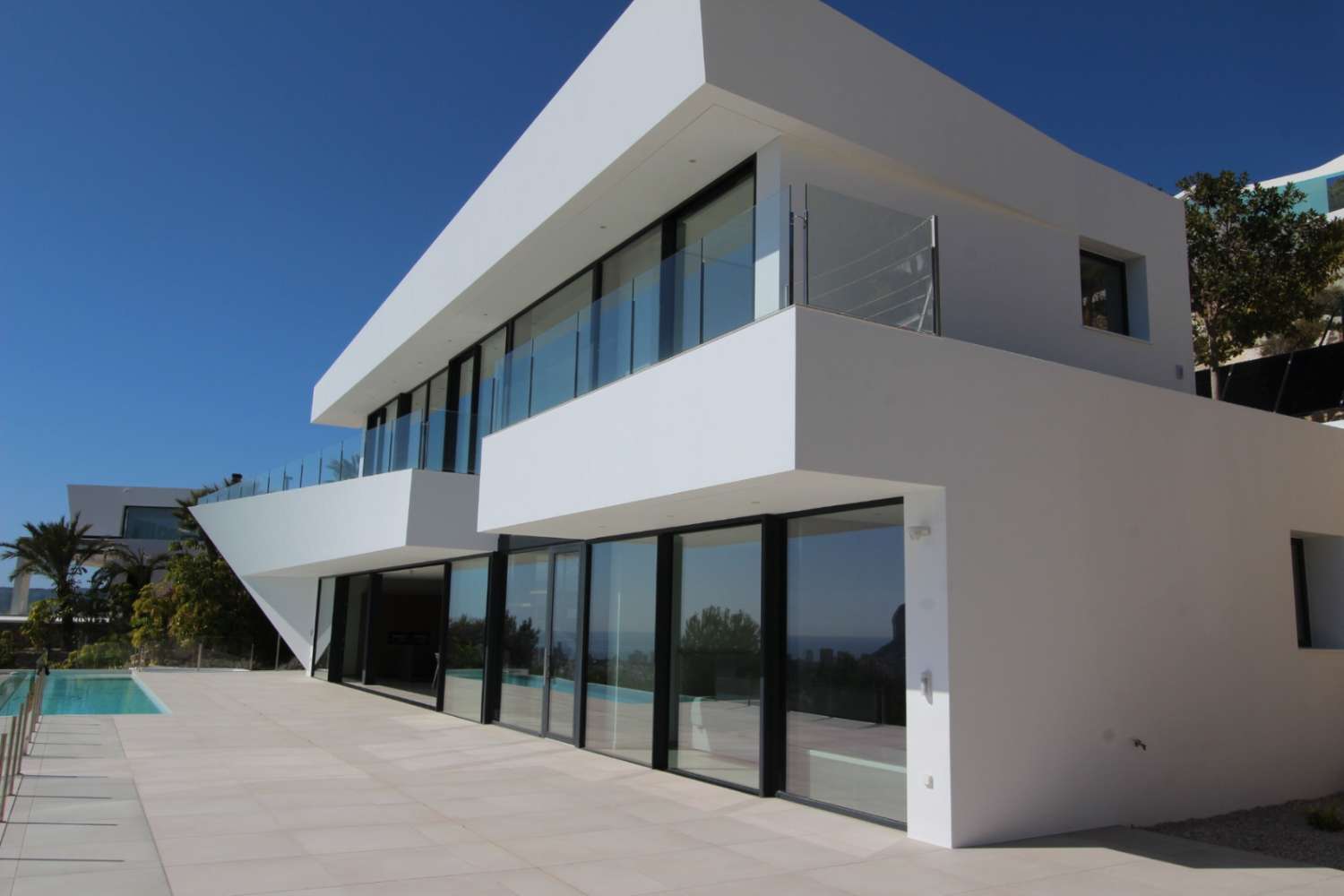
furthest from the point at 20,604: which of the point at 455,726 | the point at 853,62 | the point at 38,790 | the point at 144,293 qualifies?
the point at 853,62

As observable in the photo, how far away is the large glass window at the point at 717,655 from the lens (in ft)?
27.9

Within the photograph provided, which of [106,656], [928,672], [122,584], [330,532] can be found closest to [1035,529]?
[928,672]

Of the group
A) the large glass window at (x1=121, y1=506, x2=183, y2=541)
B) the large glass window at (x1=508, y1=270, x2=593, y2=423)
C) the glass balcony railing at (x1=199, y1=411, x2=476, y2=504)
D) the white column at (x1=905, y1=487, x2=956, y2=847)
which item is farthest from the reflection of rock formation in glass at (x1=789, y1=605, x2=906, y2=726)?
the large glass window at (x1=121, y1=506, x2=183, y2=541)

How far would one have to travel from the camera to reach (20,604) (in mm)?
50656

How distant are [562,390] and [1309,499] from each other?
24.9 ft

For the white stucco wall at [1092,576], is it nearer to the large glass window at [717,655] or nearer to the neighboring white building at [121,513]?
the large glass window at [717,655]

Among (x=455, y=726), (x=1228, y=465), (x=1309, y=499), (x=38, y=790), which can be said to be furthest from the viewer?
(x=455, y=726)

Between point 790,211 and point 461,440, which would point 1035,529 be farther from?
point 461,440

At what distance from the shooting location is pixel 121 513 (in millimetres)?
51000

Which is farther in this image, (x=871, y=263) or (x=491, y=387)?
(x=491, y=387)

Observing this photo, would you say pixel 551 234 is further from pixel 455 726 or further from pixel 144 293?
pixel 144 293

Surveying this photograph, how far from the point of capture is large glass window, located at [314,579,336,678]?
21.6 m

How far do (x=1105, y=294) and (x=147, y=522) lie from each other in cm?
5239

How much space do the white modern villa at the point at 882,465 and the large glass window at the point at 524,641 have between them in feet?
0.93
